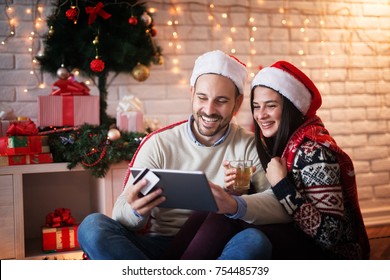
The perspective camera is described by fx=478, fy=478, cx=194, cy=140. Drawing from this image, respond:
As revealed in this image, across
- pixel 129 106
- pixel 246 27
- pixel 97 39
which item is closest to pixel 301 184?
pixel 129 106

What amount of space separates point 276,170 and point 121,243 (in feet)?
1.69

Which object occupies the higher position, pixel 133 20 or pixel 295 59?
pixel 133 20

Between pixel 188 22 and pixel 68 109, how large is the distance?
3.11 feet

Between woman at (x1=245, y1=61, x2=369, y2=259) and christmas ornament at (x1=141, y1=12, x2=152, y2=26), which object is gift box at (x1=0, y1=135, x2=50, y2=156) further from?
woman at (x1=245, y1=61, x2=369, y2=259)

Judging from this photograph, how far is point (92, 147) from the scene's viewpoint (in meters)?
2.30

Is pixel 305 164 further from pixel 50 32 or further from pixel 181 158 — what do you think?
pixel 50 32

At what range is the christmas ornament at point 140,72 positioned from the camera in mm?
2680

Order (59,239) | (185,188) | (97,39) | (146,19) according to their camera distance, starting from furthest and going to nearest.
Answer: (146,19) → (97,39) → (59,239) → (185,188)

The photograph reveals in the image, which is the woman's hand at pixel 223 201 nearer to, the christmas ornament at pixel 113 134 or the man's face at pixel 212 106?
the man's face at pixel 212 106

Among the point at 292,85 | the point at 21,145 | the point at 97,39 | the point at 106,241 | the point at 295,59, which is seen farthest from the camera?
the point at 295,59

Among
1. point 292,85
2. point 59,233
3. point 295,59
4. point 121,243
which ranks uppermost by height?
point 295,59

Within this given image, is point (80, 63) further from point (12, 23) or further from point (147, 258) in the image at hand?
point (147, 258)

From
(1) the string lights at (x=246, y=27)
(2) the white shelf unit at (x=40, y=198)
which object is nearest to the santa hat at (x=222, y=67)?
(2) the white shelf unit at (x=40, y=198)
